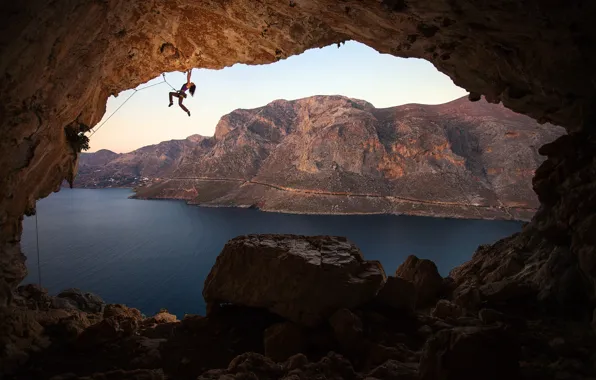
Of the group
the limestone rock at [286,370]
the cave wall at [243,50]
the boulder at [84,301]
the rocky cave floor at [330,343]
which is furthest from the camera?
the boulder at [84,301]

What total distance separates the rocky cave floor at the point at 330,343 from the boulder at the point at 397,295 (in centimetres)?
2

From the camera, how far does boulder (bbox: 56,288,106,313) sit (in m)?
9.75

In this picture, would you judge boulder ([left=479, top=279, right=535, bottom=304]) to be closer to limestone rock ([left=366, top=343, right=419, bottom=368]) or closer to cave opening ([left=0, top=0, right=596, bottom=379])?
cave opening ([left=0, top=0, right=596, bottom=379])

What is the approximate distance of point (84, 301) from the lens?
9.98 meters

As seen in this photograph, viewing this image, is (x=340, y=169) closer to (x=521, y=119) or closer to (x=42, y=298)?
(x=521, y=119)

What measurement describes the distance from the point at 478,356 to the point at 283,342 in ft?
10.4

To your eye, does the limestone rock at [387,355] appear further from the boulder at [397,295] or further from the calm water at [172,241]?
the calm water at [172,241]

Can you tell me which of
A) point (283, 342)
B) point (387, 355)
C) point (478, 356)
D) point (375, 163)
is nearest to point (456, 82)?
point (387, 355)

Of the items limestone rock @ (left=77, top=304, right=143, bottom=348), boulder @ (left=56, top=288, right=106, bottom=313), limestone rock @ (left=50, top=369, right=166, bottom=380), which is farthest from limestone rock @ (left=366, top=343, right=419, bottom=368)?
boulder @ (left=56, top=288, right=106, bottom=313)

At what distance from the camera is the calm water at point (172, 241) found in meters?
22.1

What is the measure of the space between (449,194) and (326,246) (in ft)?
168

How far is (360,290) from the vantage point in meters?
5.65

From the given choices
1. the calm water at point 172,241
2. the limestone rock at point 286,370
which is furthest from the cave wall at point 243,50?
the calm water at point 172,241

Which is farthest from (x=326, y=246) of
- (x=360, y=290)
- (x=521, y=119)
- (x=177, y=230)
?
(x=521, y=119)
